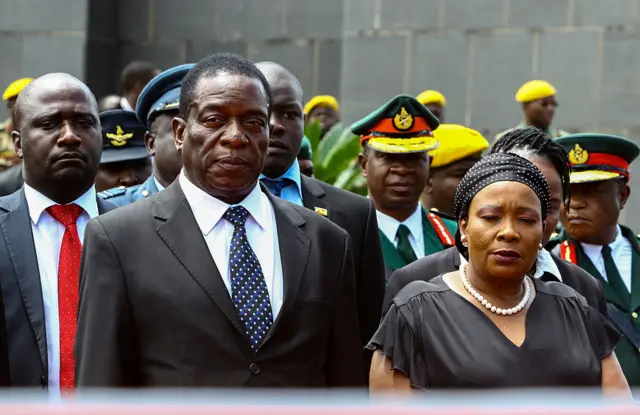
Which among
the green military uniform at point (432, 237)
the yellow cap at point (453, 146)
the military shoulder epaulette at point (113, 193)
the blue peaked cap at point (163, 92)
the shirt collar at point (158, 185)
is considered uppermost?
the blue peaked cap at point (163, 92)

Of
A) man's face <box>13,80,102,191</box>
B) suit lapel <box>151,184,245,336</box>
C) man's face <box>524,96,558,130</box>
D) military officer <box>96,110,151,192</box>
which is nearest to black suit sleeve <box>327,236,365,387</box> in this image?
suit lapel <box>151,184,245,336</box>

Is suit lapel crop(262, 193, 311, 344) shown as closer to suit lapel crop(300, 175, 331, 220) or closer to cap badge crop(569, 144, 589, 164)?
suit lapel crop(300, 175, 331, 220)

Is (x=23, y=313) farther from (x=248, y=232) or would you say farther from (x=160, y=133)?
(x=160, y=133)

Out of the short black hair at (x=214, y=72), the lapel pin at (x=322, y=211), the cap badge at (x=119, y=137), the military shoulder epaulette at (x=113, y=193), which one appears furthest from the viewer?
the cap badge at (x=119, y=137)

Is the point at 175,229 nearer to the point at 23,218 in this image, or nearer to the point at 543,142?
the point at 23,218

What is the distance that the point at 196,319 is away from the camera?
3494mm

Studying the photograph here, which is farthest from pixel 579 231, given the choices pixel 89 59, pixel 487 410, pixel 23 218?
pixel 89 59

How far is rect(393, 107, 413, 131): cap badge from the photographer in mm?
6453

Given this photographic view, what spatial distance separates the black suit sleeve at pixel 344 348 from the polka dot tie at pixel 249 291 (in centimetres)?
A: 27

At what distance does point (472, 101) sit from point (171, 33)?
14.7ft

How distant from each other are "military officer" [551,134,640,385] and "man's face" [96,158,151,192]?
2450mm

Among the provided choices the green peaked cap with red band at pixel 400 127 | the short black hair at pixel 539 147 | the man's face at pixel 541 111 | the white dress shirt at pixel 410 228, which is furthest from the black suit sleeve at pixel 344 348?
the man's face at pixel 541 111

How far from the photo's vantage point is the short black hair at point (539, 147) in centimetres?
503

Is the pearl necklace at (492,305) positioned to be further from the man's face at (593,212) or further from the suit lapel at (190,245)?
the man's face at (593,212)
